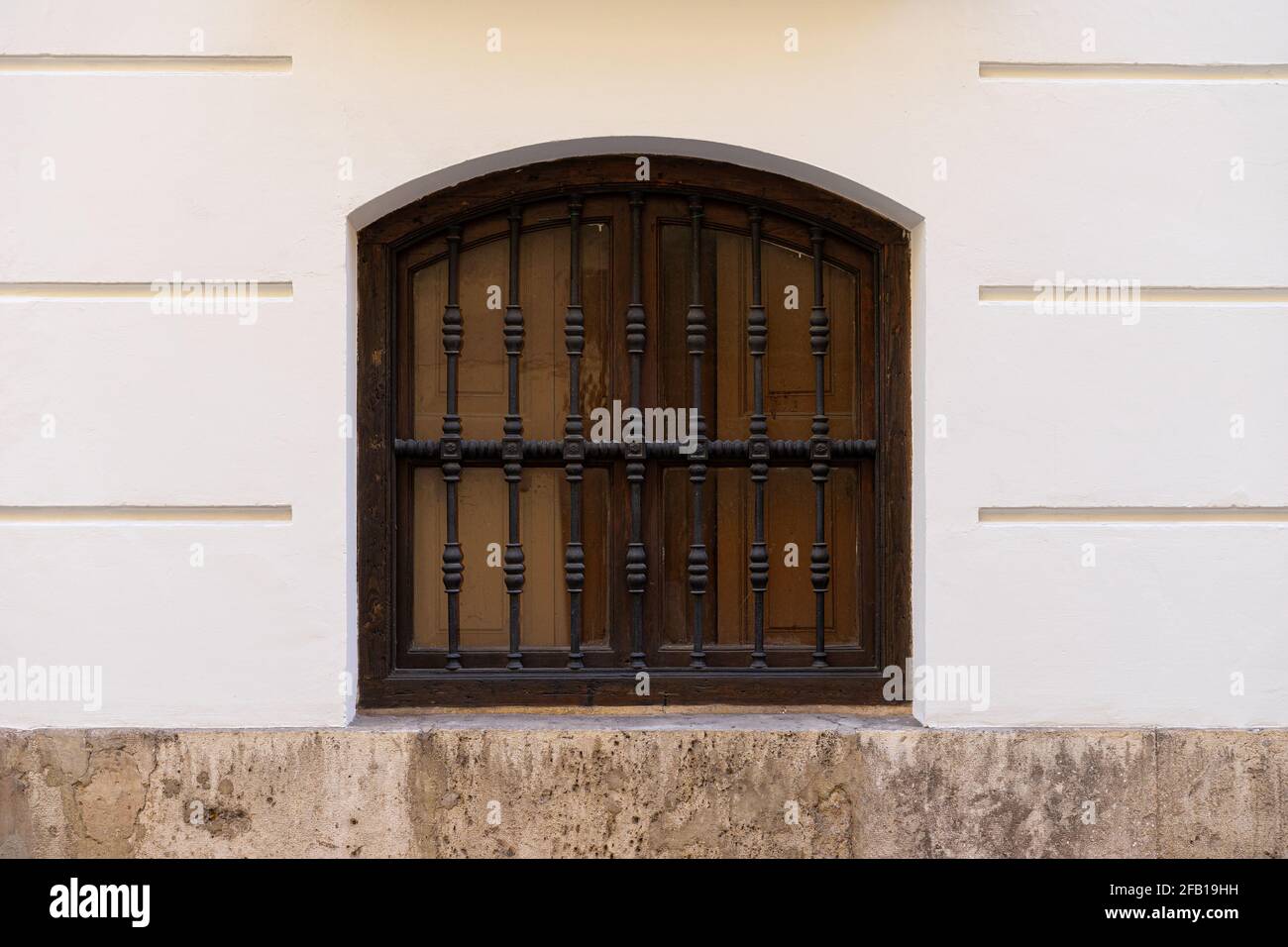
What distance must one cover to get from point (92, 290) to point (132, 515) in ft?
3.19

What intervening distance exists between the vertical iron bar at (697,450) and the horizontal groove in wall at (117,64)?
6.42ft

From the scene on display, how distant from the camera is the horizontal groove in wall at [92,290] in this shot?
4461mm

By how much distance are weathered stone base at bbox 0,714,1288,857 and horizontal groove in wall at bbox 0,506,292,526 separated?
88cm

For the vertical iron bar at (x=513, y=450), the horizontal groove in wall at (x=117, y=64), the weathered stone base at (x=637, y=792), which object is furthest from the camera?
the vertical iron bar at (x=513, y=450)

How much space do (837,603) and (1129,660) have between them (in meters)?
1.25

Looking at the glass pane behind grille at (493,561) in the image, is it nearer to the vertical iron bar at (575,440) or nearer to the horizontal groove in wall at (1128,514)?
the vertical iron bar at (575,440)

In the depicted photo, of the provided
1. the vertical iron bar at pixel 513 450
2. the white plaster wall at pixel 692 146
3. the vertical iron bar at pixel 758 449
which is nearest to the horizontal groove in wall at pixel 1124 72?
the white plaster wall at pixel 692 146

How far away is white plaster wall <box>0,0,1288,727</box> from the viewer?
4438 mm

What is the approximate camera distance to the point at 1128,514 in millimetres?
4520

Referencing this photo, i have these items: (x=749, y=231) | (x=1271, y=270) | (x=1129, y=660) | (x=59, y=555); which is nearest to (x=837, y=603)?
(x=1129, y=660)

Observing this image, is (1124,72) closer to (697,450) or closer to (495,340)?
(697,450)

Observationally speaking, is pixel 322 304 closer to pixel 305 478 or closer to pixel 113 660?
pixel 305 478

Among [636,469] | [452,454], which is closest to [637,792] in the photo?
[636,469]

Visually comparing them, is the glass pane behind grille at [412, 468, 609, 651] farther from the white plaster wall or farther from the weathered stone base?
the weathered stone base
